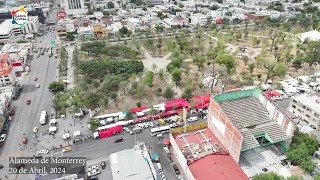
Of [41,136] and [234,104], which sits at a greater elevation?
[234,104]

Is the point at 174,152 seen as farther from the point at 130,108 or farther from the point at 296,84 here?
the point at 296,84

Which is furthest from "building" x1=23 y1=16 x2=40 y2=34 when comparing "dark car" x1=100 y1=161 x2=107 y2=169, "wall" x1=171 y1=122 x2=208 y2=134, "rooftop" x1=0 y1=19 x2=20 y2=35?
"wall" x1=171 y1=122 x2=208 y2=134

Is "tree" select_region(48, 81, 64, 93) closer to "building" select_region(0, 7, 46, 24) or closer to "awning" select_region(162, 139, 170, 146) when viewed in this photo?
"awning" select_region(162, 139, 170, 146)

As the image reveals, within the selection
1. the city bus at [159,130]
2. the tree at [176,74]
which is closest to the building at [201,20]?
the tree at [176,74]

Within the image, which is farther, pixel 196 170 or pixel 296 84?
pixel 296 84

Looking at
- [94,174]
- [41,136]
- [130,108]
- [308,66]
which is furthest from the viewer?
[308,66]

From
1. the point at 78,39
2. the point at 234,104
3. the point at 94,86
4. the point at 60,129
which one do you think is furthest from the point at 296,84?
the point at 78,39

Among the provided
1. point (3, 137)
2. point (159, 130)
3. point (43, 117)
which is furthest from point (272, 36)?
point (3, 137)
